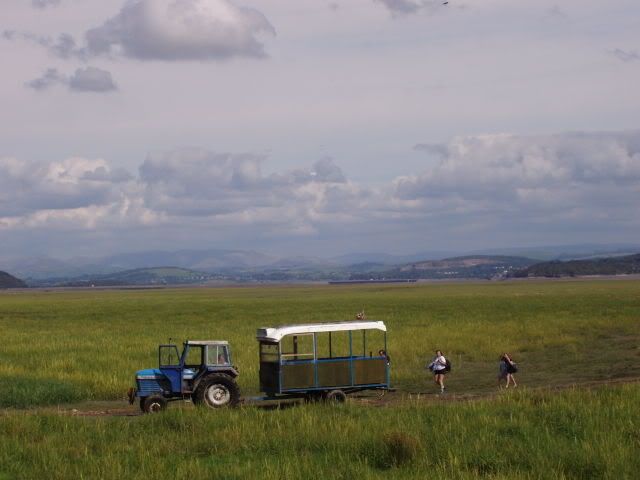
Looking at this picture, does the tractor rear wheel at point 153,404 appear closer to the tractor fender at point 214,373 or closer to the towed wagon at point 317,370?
the tractor fender at point 214,373

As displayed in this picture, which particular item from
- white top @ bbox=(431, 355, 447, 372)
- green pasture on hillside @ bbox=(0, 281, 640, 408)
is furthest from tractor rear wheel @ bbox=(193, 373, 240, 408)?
white top @ bbox=(431, 355, 447, 372)

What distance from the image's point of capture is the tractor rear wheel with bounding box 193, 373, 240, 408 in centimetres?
2464

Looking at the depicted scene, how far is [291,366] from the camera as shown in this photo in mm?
25094

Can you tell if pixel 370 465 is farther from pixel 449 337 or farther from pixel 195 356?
pixel 449 337

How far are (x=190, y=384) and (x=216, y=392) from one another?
837 mm

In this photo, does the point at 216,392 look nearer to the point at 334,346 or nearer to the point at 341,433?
the point at 341,433

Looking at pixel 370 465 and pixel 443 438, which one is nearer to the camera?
pixel 370 465

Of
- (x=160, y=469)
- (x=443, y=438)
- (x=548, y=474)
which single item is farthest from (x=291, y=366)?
(x=548, y=474)

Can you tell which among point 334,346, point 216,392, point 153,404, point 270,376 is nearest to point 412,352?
point 334,346

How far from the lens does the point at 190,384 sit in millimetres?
25125

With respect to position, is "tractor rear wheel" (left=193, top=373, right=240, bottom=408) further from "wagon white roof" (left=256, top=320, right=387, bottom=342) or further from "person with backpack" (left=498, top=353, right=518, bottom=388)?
"person with backpack" (left=498, top=353, right=518, bottom=388)

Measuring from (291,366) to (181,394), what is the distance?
316 centimetres

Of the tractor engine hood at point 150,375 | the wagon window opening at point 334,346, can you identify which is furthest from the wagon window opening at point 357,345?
the tractor engine hood at point 150,375

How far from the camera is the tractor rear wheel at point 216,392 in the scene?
24.6 meters
